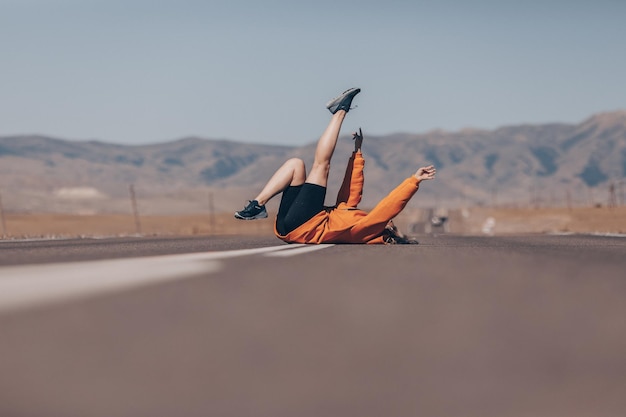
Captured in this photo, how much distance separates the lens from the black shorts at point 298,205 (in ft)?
27.0

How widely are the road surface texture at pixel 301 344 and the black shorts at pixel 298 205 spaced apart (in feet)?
12.7

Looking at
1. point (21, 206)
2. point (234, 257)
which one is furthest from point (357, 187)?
point (21, 206)

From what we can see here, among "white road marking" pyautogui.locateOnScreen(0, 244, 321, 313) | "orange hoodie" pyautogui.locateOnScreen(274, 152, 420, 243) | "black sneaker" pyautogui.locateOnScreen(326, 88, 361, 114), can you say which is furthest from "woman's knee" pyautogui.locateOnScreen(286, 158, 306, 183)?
"white road marking" pyautogui.locateOnScreen(0, 244, 321, 313)

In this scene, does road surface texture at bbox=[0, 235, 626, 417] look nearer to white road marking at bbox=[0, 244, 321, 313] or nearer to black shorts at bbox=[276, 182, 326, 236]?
white road marking at bbox=[0, 244, 321, 313]

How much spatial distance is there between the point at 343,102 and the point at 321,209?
1190 mm

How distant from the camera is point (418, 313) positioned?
352 cm

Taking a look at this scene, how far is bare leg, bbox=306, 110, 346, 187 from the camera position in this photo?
8.48m

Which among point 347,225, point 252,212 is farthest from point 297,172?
point 347,225

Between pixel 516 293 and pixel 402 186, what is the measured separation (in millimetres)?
4037

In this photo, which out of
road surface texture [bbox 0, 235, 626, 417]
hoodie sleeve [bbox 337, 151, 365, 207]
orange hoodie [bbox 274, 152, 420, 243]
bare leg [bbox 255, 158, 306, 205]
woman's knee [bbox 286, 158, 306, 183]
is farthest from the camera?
hoodie sleeve [bbox 337, 151, 365, 207]

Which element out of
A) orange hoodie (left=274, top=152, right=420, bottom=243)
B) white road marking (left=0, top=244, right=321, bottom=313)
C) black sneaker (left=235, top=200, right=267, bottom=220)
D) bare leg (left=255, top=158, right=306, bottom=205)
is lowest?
orange hoodie (left=274, top=152, right=420, bottom=243)

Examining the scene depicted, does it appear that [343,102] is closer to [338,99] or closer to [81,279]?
[338,99]

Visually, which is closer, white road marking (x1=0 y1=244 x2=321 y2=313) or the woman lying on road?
white road marking (x1=0 y1=244 x2=321 y2=313)

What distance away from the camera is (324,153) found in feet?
28.0
